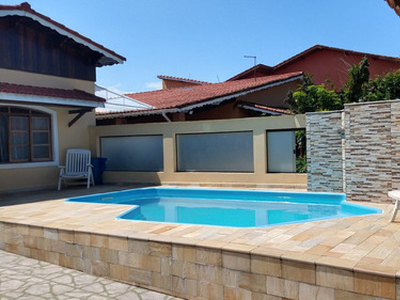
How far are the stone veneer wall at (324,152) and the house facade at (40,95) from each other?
6.83 meters

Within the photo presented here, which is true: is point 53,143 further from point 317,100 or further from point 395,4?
point 395,4

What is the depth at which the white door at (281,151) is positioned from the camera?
1126 cm

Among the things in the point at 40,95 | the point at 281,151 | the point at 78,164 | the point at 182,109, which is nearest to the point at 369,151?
the point at 281,151

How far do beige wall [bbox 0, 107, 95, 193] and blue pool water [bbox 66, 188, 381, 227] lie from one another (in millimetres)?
2973

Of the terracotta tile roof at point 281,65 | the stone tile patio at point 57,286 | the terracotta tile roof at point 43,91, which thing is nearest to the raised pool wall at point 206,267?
the stone tile patio at point 57,286

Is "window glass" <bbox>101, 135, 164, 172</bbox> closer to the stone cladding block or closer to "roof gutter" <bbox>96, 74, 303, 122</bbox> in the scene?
"roof gutter" <bbox>96, 74, 303, 122</bbox>

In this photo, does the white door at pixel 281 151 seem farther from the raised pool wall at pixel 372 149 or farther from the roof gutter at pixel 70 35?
the roof gutter at pixel 70 35

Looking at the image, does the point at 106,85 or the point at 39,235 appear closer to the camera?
the point at 39,235

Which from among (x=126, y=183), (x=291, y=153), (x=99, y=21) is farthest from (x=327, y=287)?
(x=99, y=21)

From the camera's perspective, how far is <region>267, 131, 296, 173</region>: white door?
36.9 feet

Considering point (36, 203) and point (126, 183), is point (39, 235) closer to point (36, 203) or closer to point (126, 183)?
point (36, 203)

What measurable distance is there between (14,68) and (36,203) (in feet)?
15.1

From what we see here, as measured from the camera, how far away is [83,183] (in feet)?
43.1

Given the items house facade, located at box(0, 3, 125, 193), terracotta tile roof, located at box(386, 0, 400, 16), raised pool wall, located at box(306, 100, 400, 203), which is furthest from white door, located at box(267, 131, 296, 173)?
terracotta tile roof, located at box(386, 0, 400, 16)
